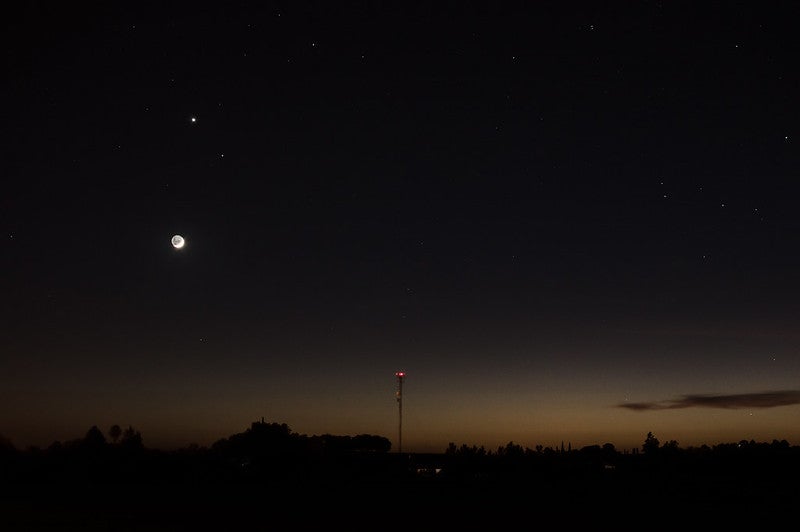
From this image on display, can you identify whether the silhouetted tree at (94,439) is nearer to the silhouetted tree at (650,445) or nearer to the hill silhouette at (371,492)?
the hill silhouette at (371,492)

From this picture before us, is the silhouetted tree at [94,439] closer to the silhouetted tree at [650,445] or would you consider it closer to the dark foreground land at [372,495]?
the dark foreground land at [372,495]

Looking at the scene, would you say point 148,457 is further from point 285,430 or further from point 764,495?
point 764,495

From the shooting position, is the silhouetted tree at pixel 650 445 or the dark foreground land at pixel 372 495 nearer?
the dark foreground land at pixel 372 495

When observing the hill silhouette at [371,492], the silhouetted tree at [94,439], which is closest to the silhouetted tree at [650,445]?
the hill silhouette at [371,492]

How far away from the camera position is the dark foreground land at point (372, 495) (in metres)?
25.6

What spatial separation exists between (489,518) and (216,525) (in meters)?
8.26

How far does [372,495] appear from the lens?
33469mm

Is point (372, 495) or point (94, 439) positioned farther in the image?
point (94, 439)

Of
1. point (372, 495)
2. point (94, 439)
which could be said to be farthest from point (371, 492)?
point (94, 439)

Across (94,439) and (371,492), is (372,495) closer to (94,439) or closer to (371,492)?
(371,492)

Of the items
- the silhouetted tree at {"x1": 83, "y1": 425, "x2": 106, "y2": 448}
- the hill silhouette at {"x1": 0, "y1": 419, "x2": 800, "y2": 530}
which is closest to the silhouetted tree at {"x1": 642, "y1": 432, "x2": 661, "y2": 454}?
the hill silhouette at {"x1": 0, "y1": 419, "x2": 800, "y2": 530}

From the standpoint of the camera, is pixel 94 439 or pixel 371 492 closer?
pixel 371 492

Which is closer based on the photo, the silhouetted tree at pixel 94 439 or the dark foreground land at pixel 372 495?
the dark foreground land at pixel 372 495

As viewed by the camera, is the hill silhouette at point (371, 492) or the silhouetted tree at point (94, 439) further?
the silhouetted tree at point (94, 439)
